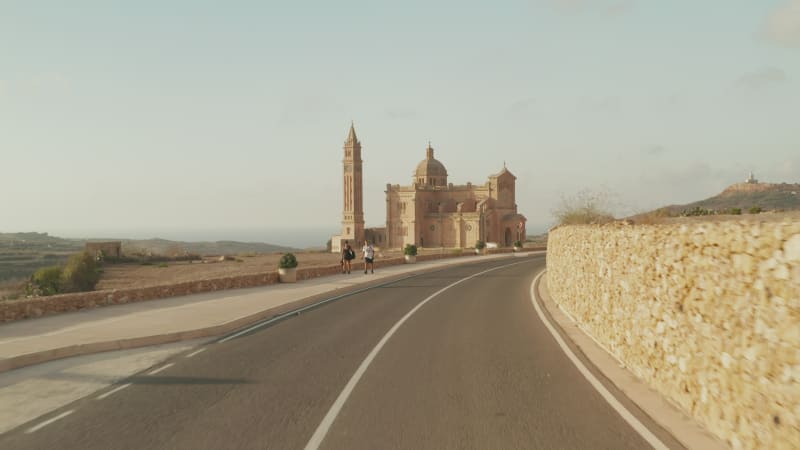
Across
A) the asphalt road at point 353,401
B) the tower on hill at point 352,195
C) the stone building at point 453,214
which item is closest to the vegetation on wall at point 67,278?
the asphalt road at point 353,401

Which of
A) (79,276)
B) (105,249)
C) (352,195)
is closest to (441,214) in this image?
(352,195)

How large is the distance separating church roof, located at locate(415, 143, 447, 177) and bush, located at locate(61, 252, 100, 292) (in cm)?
7138

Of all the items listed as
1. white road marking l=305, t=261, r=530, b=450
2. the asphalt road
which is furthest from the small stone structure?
white road marking l=305, t=261, r=530, b=450

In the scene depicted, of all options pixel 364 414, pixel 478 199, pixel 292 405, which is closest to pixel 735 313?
pixel 364 414

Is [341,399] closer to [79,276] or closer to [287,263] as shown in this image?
[287,263]

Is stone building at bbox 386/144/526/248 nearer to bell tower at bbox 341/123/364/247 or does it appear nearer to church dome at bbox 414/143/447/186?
church dome at bbox 414/143/447/186

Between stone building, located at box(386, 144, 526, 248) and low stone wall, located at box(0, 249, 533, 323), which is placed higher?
stone building, located at box(386, 144, 526, 248)

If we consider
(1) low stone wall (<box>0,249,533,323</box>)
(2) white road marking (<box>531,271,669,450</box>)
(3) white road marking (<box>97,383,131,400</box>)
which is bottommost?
(2) white road marking (<box>531,271,669,450</box>)

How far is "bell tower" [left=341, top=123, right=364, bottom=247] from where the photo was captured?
110250mm

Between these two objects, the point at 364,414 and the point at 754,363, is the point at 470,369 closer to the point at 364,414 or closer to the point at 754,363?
the point at 364,414

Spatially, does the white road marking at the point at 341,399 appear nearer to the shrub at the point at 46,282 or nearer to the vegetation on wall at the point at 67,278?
the vegetation on wall at the point at 67,278

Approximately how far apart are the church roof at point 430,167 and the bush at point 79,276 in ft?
234

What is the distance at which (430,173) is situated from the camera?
107 meters

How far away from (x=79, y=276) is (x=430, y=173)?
2943 inches
